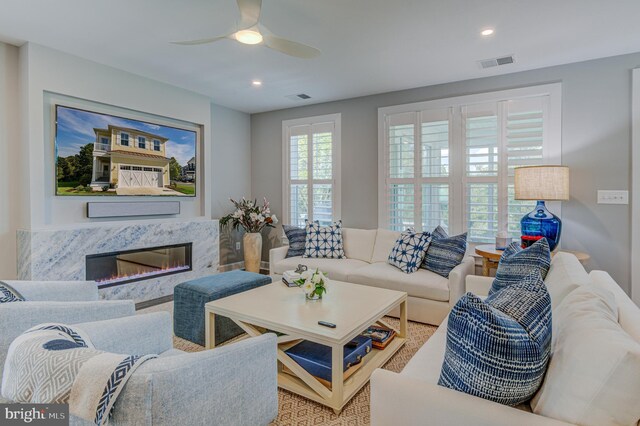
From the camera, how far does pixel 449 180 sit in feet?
13.4

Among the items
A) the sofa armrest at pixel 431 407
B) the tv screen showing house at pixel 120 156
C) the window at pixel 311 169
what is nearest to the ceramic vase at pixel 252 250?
the window at pixel 311 169

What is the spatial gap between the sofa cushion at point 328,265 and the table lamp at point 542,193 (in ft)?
5.74

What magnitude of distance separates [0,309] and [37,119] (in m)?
2.53

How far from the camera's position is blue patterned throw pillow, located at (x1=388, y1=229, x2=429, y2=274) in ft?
11.6

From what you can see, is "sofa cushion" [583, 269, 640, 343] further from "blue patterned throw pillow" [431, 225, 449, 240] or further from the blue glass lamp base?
"blue patterned throw pillow" [431, 225, 449, 240]

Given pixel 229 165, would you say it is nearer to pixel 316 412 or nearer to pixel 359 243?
pixel 359 243

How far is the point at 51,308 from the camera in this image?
1.56 metres

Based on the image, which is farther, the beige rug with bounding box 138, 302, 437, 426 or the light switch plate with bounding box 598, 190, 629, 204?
the light switch plate with bounding box 598, 190, 629, 204

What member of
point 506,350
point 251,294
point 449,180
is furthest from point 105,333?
point 449,180

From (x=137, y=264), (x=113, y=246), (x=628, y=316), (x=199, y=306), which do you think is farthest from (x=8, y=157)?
(x=628, y=316)

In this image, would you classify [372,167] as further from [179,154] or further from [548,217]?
[179,154]

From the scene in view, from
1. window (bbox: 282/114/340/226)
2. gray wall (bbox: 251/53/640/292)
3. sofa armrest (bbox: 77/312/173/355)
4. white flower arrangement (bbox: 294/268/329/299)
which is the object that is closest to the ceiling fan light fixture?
white flower arrangement (bbox: 294/268/329/299)

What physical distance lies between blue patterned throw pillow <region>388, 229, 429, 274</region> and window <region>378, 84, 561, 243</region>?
0.65m

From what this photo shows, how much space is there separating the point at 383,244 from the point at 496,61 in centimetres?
229
